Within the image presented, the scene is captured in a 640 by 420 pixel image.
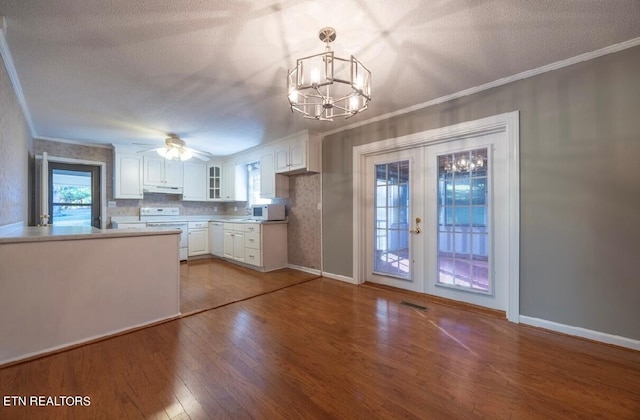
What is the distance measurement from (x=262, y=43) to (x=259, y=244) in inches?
129

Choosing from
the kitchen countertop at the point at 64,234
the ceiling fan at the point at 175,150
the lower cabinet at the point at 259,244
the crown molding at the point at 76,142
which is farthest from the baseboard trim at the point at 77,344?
the crown molding at the point at 76,142

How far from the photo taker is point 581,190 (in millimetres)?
2225

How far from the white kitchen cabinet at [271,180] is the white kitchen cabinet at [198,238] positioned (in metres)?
1.78

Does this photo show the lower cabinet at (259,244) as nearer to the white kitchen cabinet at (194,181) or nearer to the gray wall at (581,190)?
the white kitchen cabinet at (194,181)

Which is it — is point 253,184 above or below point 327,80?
below

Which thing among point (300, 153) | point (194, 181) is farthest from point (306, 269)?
point (194, 181)

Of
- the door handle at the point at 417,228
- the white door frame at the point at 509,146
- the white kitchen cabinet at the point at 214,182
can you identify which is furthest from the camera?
the white kitchen cabinet at the point at 214,182

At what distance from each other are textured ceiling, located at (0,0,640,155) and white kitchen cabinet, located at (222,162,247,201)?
111 inches

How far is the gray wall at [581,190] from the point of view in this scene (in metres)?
2.05

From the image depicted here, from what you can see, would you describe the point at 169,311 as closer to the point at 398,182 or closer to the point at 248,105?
the point at 248,105

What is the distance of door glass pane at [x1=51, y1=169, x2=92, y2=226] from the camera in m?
4.60

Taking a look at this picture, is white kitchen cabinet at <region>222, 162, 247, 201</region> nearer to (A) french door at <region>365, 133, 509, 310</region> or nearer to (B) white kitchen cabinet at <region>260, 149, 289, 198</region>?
(B) white kitchen cabinet at <region>260, 149, 289, 198</region>

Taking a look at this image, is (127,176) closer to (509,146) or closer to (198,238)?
(198,238)

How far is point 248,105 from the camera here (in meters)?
3.13
